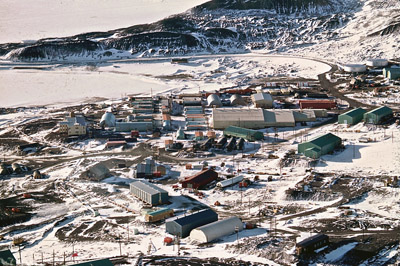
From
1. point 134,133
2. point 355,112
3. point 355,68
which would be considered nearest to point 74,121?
point 134,133

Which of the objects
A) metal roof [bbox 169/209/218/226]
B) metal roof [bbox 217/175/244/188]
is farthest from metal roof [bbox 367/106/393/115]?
metal roof [bbox 169/209/218/226]

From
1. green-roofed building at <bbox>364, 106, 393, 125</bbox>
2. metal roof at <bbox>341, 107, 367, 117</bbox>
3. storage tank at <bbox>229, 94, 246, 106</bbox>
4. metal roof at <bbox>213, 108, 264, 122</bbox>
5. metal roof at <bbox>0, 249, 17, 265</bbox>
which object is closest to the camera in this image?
metal roof at <bbox>0, 249, 17, 265</bbox>

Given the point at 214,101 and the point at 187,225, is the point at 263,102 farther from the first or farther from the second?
the point at 187,225

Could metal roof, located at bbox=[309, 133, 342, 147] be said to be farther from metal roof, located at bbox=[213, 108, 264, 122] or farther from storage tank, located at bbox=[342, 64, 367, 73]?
storage tank, located at bbox=[342, 64, 367, 73]

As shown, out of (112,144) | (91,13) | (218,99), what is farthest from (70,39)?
(112,144)

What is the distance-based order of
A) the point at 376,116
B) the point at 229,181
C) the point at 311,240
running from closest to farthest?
1. the point at 311,240
2. the point at 229,181
3. the point at 376,116

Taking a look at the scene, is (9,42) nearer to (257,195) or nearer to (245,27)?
(245,27)
